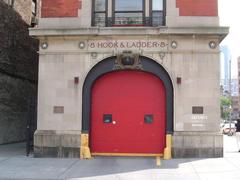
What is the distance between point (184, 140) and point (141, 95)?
8.20 feet

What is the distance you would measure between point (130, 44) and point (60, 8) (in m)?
3.27

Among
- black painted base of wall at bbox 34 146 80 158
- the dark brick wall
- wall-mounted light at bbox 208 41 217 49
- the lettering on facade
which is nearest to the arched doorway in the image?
the lettering on facade

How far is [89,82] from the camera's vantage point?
16359 mm

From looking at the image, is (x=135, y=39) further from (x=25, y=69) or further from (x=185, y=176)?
(x=25, y=69)

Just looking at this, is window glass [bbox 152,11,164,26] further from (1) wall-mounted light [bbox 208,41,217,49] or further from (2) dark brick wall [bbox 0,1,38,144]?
(2) dark brick wall [bbox 0,1,38,144]

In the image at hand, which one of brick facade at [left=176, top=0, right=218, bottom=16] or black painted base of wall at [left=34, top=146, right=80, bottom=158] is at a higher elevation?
brick facade at [left=176, top=0, right=218, bottom=16]

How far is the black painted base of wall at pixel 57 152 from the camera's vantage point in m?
15.8

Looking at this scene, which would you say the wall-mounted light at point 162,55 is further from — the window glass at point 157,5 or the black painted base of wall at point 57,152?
the black painted base of wall at point 57,152

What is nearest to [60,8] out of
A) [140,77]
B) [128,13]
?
[128,13]

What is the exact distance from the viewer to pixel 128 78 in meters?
16.6

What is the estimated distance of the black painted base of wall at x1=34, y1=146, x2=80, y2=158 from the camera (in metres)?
15.8

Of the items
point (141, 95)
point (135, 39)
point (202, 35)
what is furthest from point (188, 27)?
point (141, 95)

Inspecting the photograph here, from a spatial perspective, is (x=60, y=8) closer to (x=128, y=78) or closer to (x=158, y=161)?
(x=128, y=78)

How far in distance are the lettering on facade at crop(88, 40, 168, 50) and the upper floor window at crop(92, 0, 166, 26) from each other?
0.87 meters
